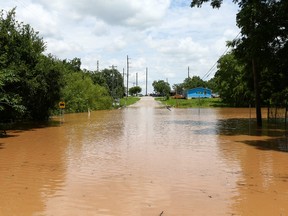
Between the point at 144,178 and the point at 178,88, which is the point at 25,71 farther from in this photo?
the point at 178,88

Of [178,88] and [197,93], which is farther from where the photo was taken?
[178,88]

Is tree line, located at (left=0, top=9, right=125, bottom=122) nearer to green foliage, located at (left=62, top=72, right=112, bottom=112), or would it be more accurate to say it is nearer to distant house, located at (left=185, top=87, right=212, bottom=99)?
green foliage, located at (left=62, top=72, right=112, bottom=112)

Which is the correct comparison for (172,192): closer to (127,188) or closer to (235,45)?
(127,188)

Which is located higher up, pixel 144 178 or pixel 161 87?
pixel 161 87

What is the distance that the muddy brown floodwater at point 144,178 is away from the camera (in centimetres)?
837

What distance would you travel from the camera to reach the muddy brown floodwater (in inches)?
329

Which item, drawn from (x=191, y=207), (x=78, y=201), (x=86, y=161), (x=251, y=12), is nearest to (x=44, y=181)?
(x=78, y=201)

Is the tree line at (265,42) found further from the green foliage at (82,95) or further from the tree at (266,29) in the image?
the green foliage at (82,95)

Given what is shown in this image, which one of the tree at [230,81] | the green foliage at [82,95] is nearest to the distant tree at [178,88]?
the tree at [230,81]

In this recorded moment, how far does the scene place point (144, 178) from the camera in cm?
1131

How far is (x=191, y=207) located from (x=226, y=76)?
66967 mm

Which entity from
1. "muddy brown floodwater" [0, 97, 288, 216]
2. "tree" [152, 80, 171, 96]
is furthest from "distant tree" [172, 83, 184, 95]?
"muddy brown floodwater" [0, 97, 288, 216]

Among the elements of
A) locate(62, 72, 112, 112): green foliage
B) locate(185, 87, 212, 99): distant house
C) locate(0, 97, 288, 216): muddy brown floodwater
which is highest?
locate(185, 87, 212, 99): distant house

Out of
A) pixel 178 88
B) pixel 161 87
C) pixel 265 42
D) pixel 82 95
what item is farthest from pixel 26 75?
pixel 161 87
